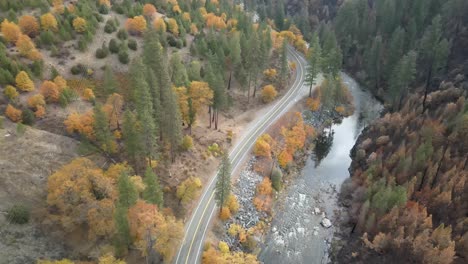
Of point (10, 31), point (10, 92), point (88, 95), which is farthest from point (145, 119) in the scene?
point (10, 31)

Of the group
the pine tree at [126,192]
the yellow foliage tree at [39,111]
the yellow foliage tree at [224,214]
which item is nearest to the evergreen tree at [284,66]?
the yellow foliage tree at [224,214]

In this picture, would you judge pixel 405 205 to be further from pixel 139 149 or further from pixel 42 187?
pixel 42 187

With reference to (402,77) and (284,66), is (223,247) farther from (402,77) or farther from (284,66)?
(402,77)

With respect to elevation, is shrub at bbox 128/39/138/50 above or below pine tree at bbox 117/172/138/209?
above

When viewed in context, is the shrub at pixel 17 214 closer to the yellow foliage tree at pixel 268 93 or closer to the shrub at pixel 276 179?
the shrub at pixel 276 179

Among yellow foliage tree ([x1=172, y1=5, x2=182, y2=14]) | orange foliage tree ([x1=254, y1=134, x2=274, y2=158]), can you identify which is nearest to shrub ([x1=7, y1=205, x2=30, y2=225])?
orange foliage tree ([x1=254, y1=134, x2=274, y2=158])

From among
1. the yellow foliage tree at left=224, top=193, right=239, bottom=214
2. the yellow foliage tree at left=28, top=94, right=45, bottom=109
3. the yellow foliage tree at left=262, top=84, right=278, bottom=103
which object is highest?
the yellow foliage tree at left=28, top=94, right=45, bottom=109

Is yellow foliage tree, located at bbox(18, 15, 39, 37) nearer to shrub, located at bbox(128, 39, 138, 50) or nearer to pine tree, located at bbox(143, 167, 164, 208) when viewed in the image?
shrub, located at bbox(128, 39, 138, 50)

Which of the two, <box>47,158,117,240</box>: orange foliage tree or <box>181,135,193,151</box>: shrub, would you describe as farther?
<box>181,135,193,151</box>: shrub
